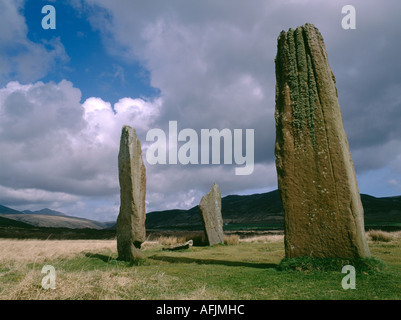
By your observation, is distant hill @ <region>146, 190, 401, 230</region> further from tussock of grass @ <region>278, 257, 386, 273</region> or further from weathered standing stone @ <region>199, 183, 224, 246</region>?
tussock of grass @ <region>278, 257, 386, 273</region>

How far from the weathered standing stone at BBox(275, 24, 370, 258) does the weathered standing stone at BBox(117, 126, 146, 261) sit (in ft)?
16.8

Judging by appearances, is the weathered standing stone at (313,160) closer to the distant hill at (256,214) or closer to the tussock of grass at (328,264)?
the tussock of grass at (328,264)

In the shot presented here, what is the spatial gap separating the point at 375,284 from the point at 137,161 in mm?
8064

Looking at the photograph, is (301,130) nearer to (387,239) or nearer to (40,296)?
(40,296)

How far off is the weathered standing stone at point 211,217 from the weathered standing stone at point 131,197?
267 inches

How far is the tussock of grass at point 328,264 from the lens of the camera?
6430mm

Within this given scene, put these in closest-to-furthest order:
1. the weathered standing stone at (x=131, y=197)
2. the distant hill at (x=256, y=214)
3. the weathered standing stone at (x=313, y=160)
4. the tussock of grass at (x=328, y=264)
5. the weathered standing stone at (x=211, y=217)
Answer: the tussock of grass at (x=328, y=264)
the weathered standing stone at (x=313, y=160)
the weathered standing stone at (x=131, y=197)
the weathered standing stone at (x=211, y=217)
the distant hill at (x=256, y=214)

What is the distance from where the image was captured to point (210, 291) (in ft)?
17.1

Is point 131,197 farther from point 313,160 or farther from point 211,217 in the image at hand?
point 211,217

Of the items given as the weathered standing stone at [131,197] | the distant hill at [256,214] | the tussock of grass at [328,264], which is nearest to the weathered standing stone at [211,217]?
the weathered standing stone at [131,197]

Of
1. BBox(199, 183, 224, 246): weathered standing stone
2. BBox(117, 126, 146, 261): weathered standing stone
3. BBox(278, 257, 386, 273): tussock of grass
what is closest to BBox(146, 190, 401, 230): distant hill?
BBox(199, 183, 224, 246): weathered standing stone

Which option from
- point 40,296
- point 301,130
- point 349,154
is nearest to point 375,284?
point 349,154

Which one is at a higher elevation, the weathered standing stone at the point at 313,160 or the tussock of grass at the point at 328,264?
the weathered standing stone at the point at 313,160

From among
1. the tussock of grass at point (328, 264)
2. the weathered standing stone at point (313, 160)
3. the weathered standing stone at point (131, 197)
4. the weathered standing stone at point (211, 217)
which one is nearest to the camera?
the tussock of grass at point (328, 264)
